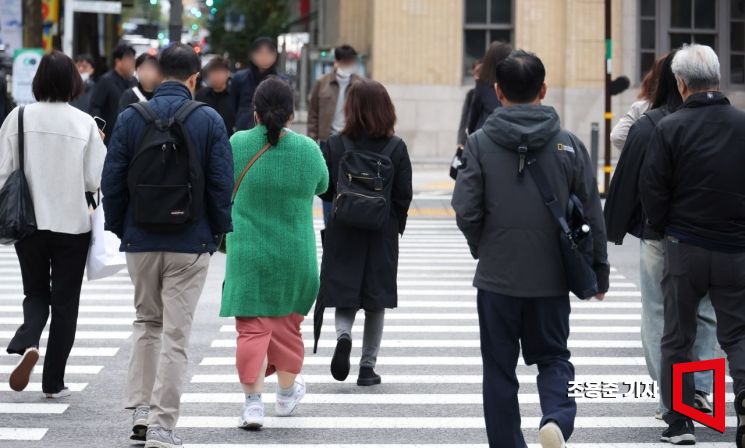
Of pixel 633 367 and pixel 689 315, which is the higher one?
pixel 689 315

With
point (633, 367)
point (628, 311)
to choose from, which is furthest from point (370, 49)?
point (633, 367)

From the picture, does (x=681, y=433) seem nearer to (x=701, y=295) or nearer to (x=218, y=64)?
(x=701, y=295)

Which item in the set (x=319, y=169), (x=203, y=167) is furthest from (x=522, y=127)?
(x=319, y=169)

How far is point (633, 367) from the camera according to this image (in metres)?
8.98

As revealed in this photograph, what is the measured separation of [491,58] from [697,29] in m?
16.0

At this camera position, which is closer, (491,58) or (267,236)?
(267,236)

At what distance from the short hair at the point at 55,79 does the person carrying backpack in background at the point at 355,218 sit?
154 cm

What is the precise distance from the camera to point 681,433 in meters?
6.88

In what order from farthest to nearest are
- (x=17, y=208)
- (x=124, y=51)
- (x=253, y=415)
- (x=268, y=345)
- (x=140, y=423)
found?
(x=124, y=51)
(x=17, y=208)
(x=268, y=345)
(x=253, y=415)
(x=140, y=423)

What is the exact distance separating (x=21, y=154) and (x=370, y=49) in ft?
73.1

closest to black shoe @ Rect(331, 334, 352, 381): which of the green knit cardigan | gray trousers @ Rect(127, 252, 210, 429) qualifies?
the green knit cardigan

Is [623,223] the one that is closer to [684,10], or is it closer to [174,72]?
[174,72]

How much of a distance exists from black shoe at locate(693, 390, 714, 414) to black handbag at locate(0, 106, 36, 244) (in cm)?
359

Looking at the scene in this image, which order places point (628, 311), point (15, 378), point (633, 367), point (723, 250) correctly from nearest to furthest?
point (723, 250)
point (15, 378)
point (633, 367)
point (628, 311)
